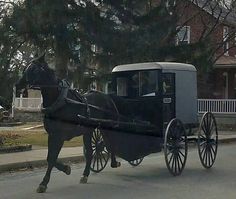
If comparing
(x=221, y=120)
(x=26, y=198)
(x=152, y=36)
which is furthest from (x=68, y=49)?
(x=221, y=120)

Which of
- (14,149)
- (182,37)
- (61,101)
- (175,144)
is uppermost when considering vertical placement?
(182,37)

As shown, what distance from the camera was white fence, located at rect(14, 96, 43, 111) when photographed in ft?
125

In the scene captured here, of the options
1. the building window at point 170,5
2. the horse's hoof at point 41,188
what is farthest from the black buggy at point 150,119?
the building window at point 170,5

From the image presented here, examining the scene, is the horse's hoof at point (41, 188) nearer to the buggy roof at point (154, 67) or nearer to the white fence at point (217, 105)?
the buggy roof at point (154, 67)

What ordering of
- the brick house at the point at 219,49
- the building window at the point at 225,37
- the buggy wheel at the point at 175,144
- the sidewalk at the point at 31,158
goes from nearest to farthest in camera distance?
1. the buggy wheel at the point at 175,144
2. the sidewalk at the point at 31,158
3. the building window at the point at 225,37
4. the brick house at the point at 219,49

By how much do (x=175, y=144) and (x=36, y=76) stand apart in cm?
384

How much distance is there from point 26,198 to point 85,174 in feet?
5.74

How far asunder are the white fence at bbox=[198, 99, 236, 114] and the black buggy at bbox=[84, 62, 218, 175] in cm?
1792

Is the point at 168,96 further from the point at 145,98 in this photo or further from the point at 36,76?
the point at 36,76

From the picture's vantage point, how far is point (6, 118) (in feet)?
117

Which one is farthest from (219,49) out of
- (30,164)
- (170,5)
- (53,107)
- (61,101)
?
(53,107)

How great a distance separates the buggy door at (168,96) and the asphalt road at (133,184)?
1.28 meters

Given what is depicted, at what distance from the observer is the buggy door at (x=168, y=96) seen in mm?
12223

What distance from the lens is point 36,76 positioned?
31.4 feet
